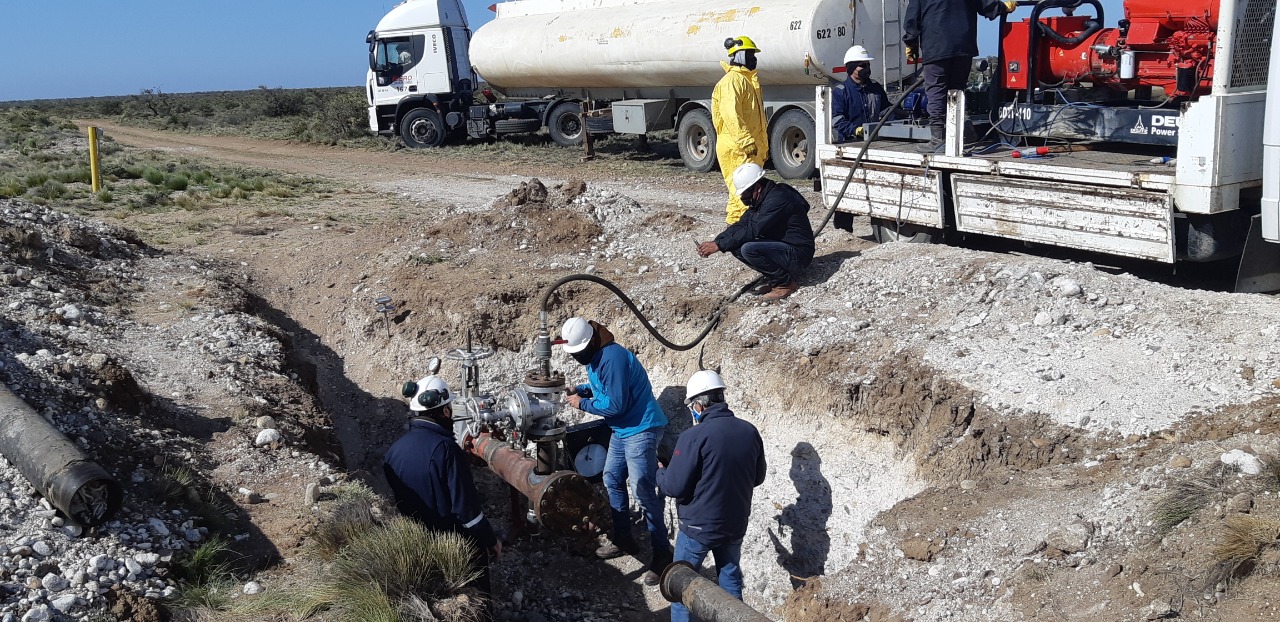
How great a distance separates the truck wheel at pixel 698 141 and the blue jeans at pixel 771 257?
394 inches

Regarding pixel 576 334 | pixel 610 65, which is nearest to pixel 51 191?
pixel 610 65

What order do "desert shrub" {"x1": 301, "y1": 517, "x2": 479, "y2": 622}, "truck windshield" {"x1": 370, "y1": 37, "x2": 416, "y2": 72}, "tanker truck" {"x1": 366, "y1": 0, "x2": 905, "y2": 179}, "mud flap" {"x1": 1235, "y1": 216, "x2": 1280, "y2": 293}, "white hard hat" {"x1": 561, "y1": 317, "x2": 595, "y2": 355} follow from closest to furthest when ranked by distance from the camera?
"desert shrub" {"x1": 301, "y1": 517, "x2": 479, "y2": 622}, "white hard hat" {"x1": 561, "y1": 317, "x2": 595, "y2": 355}, "mud flap" {"x1": 1235, "y1": 216, "x2": 1280, "y2": 293}, "tanker truck" {"x1": 366, "y1": 0, "x2": 905, "y2": 179}, "truck windshield" {"x1": 370, "y1": 37, "x2": 416, "y2": 72}

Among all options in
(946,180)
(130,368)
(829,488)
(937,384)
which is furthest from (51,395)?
(946,180)

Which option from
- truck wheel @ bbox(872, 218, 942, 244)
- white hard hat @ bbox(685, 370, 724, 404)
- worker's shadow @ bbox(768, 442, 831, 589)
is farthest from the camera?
truck wheel @ bbox(872, 218, 942, 244)

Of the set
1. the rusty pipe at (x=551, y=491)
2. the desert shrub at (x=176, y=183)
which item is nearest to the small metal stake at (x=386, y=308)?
the rusty pipe at (x=551, y=491)

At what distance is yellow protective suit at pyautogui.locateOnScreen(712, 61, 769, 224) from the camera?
9.31 meters

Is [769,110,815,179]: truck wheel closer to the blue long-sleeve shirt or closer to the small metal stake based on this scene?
the small metal stake

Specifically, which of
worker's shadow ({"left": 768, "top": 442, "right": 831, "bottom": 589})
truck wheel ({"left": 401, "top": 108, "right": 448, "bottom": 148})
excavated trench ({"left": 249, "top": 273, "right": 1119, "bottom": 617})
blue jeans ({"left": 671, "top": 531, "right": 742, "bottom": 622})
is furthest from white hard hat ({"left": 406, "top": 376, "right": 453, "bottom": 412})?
truck wheel ({"left": 401, "top": 108, "right": 448, "bottom": 148})

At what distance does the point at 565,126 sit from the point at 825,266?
1515cm

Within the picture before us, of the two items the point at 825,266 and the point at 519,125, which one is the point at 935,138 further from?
the point at 519,125

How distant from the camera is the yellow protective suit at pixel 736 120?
931 centimetres

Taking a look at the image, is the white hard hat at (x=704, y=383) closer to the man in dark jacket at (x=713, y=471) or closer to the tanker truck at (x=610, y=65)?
the man in dark jacket at (x=713, y=471)

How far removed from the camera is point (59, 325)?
8.37 meters

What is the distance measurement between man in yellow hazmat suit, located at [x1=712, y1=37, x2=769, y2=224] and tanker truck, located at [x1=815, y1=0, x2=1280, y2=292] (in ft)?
3.59
